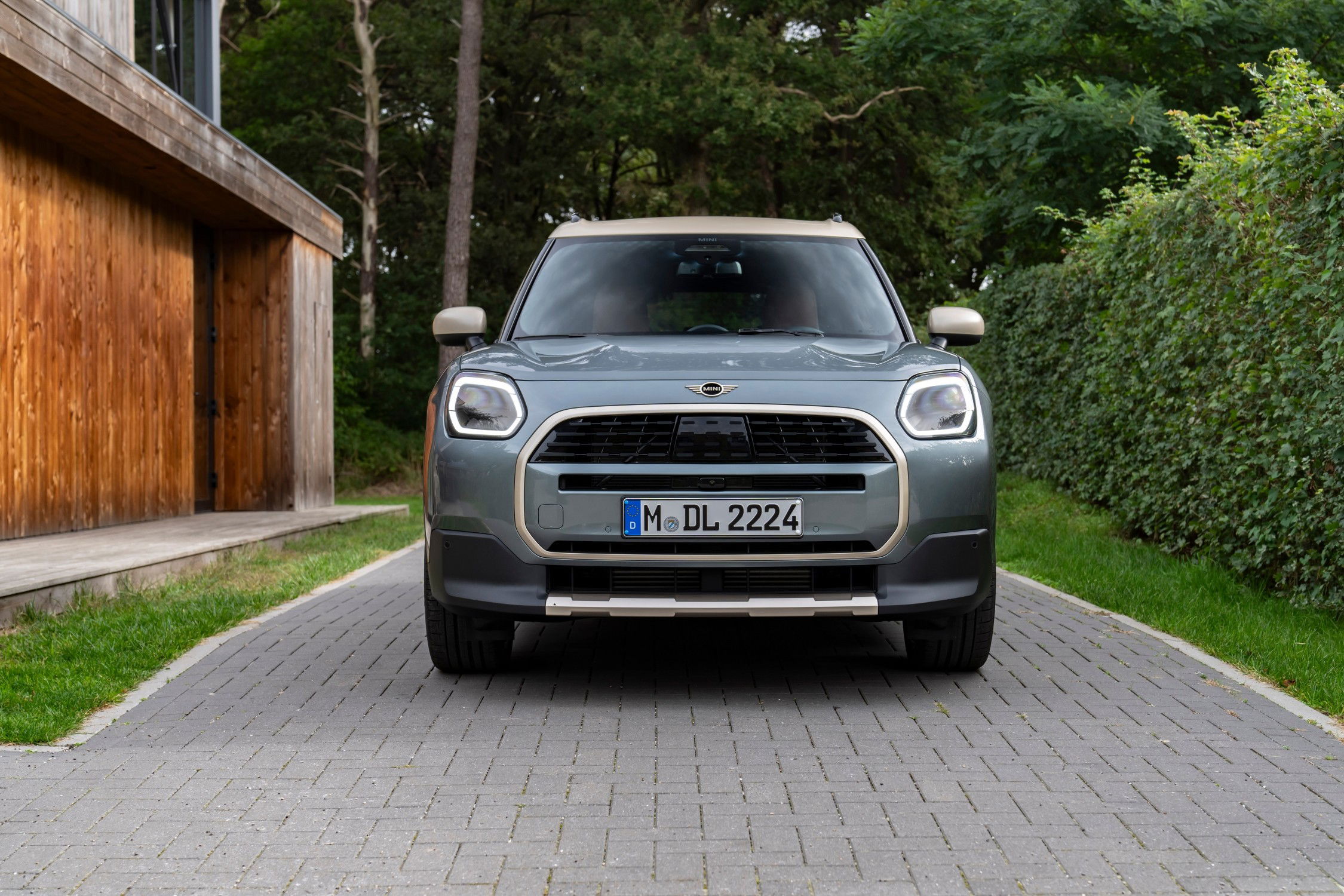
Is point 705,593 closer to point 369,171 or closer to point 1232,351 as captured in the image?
point 1232,351

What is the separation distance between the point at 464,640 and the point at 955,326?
260 cm

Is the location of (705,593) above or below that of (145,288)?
below

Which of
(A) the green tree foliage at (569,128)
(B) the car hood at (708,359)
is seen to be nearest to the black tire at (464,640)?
(B) the car hood at (708,359)

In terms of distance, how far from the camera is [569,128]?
1367 inches

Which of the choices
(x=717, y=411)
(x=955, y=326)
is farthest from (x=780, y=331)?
(x=717, y=411)

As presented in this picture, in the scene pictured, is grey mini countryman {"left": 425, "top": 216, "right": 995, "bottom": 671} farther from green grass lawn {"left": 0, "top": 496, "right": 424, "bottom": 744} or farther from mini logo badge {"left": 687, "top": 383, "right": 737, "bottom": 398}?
green grass lawn {"left": 0, "top": 496, "right": 424, "bottom": 744}

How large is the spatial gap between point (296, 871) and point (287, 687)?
2.34m

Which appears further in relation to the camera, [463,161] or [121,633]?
[463,161]

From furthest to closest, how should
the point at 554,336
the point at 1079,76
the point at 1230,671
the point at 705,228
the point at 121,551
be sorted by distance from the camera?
the point at 1079,76 → the point at 121,551 → the point at 705,228 → the point at 554,336 → the point at 1230,671

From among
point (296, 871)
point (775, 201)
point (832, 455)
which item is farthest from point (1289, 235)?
point (775, 201)

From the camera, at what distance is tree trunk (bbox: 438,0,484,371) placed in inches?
1042

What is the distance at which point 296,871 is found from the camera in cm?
338

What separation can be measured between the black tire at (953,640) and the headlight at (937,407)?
730 millimetres

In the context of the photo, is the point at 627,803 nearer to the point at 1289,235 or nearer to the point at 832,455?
the point at 832,455
